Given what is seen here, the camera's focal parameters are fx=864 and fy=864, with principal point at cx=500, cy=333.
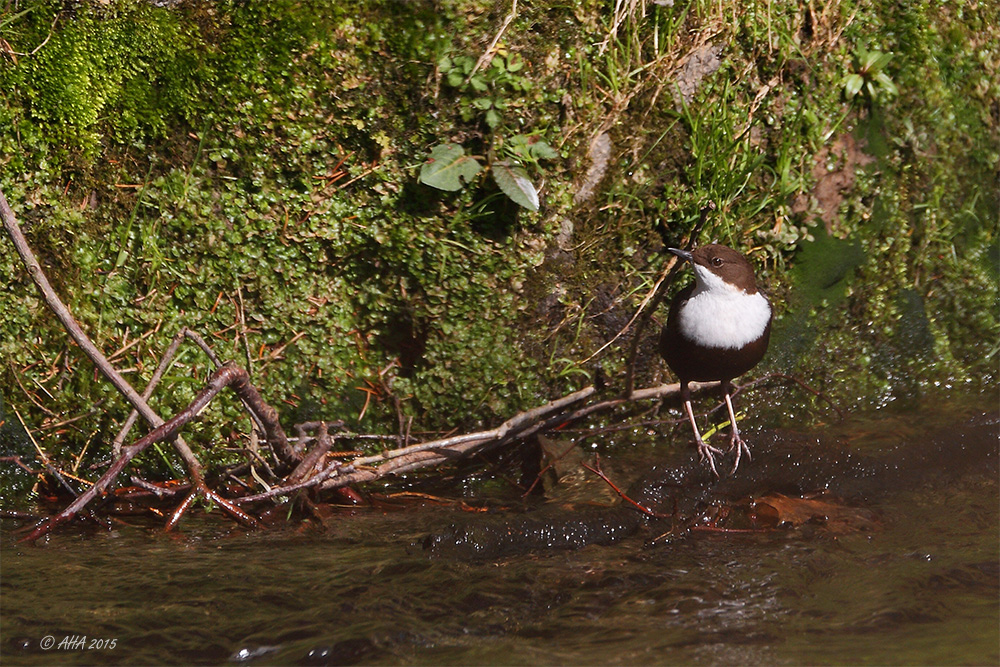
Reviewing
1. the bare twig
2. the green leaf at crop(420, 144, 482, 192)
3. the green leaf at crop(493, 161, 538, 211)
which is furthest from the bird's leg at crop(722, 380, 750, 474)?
the green leaf at crop(420, 144, 482, 192)

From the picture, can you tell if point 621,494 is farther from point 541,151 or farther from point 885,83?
point 885,83

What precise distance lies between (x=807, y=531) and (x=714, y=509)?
372mm

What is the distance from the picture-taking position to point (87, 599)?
9.66 ft

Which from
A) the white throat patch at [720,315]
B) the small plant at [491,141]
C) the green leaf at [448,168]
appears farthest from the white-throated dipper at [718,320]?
the green leaf at [448,168]

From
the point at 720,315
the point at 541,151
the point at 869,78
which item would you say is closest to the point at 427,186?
the point at 541,151

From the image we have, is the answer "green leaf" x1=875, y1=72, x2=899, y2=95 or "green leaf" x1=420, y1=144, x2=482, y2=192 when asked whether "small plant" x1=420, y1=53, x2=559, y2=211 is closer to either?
"green leaf" x1=420, y1=144, x2=482, y2=192

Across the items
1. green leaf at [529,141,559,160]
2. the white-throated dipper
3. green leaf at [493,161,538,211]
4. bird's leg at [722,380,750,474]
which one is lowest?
bird's leg at [722,380,750,474]

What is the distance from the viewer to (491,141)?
4.00m

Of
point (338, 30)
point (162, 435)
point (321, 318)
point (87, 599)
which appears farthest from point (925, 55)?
point (87, 599)

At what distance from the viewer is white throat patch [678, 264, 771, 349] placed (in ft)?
12.3

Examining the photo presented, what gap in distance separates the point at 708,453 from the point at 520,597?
1.42 meters

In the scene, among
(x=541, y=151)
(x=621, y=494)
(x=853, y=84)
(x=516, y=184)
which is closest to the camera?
(x=621, y=494)

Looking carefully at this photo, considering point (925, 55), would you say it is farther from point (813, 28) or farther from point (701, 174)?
point (701, 174)

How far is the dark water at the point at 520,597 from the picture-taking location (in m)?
2.60
